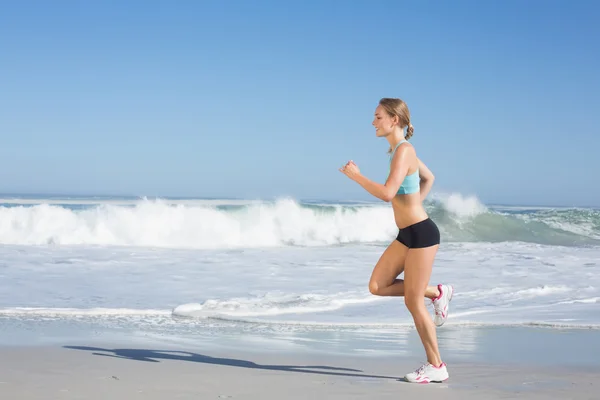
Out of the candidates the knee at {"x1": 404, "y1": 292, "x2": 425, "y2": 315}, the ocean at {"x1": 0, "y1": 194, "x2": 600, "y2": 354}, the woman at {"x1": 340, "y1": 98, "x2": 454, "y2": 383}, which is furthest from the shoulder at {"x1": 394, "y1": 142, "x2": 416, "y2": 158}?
the ocean at {"x1": 0, "y1": 194, "x2": 600, "y2": 354}

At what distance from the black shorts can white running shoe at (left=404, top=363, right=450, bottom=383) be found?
29.6 inches

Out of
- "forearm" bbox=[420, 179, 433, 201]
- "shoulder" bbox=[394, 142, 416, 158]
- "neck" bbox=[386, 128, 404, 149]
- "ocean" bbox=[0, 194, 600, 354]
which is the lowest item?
"ocean" bbox=[0, 194, 600, 354]

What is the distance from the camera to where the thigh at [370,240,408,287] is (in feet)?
15.8

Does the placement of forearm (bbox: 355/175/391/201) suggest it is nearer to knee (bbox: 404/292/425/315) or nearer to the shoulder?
the shoulder

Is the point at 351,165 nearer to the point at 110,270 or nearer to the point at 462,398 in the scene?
the point at 462,398

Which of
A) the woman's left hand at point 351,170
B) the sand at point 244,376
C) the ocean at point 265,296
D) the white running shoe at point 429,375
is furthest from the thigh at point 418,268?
the ocean at point 265,296

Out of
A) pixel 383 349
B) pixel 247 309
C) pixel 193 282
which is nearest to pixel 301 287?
Answer: pixel 193 282

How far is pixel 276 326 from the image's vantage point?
23.2 ft

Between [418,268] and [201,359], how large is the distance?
1689 mm

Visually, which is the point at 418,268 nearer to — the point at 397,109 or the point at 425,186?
the point at 425,186

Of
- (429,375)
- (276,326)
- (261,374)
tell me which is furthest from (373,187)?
(276,326)

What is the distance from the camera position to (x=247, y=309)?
26.4ft

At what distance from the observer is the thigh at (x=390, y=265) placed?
15.8ft

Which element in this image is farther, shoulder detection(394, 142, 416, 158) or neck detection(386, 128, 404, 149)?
neck detection(386, 128, 404, 149)
